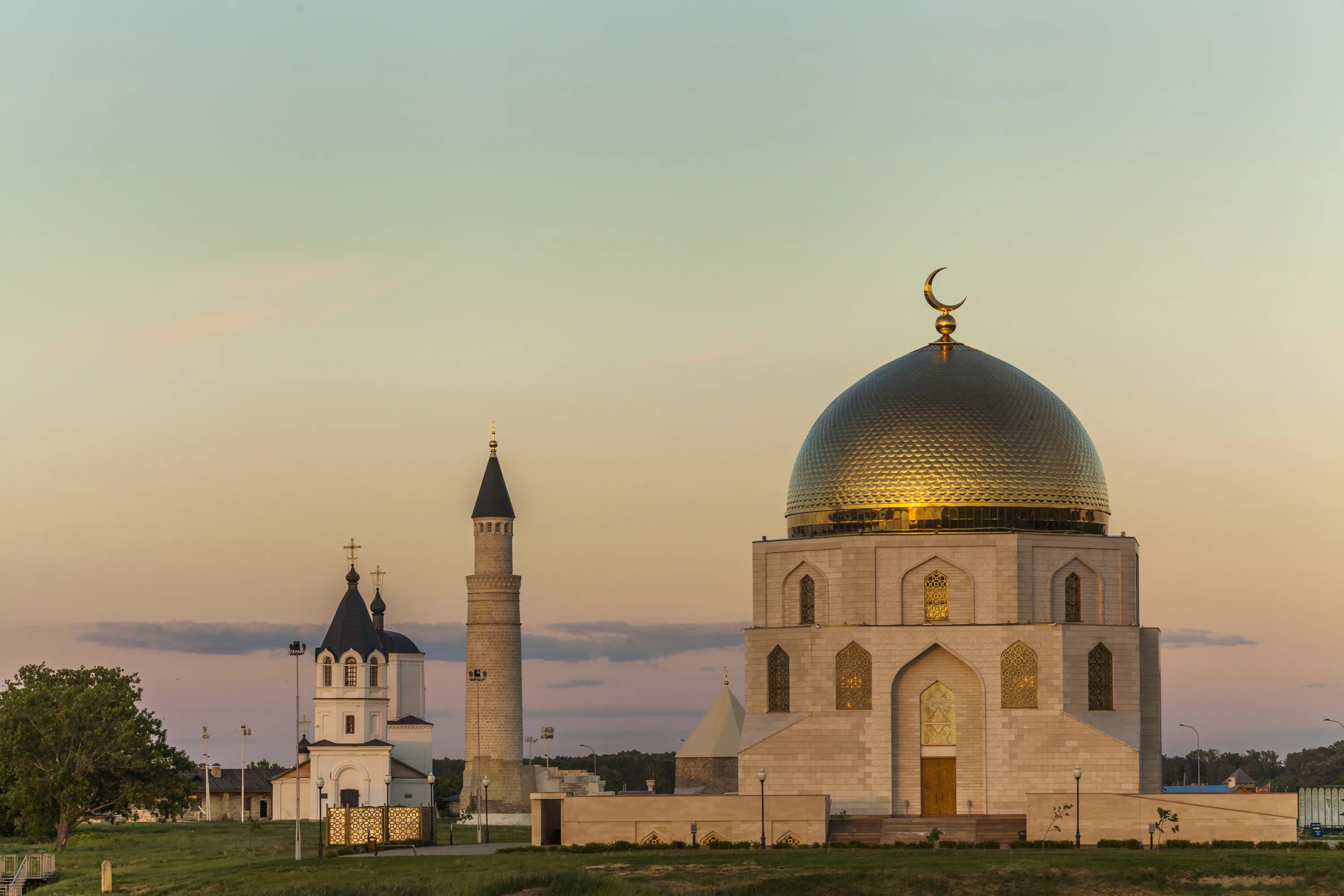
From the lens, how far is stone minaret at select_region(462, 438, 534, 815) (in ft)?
246

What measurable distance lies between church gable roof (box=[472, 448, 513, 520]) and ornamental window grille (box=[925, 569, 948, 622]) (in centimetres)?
3708

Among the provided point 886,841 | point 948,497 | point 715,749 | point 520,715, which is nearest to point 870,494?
point 948,497

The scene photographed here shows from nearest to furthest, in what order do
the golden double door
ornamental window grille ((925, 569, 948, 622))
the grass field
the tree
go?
the grass field → the golden double door → ornamental window grille ((925, 569, 948, 622)) → the tree

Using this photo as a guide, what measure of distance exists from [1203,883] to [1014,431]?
46.9 ft

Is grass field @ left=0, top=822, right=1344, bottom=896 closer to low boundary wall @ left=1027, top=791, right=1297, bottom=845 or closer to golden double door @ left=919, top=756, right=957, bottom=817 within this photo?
low boundary wall @ left=1027, top=791, right=1297, bottom=845

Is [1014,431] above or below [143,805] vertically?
above

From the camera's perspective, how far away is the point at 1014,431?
45281 mm

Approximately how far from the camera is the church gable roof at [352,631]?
261ft

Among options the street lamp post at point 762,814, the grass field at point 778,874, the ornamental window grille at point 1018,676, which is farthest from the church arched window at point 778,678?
the grass field at point 778,874

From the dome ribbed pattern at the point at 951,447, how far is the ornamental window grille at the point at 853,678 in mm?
3738

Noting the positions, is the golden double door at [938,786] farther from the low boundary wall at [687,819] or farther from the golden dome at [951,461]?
the golden dome at [951,461]

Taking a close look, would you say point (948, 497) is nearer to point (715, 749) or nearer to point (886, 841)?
point (886, 841)

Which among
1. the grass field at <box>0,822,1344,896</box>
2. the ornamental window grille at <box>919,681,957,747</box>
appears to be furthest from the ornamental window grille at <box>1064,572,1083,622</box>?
the grass field at <box>0,822,1344,896</box>

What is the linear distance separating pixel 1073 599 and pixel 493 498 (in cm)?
3856
